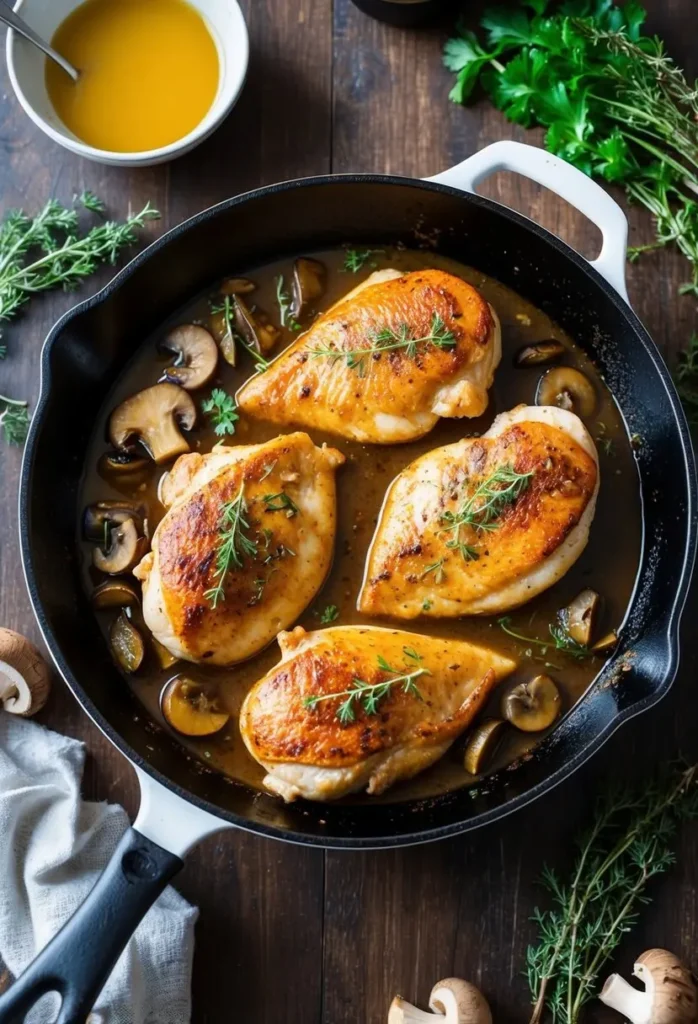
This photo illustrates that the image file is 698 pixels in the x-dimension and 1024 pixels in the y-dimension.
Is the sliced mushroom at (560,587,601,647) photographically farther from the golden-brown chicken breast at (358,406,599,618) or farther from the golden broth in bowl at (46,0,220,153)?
the golden broth in bowl at (46,0,220,153)

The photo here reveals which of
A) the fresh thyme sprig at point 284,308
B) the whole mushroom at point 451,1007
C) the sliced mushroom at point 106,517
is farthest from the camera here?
the fresh thyme sprig at point 284,308

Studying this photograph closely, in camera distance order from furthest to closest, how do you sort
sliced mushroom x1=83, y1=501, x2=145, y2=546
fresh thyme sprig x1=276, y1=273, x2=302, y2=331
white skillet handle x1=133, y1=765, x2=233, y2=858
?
fresh thyme sprig x1=276, y1=273, x2=302, y2=331
sliced mushroom x1=83, y1=501, x2=145, y2=546
white skillet handle x1=133, y1=765, x2=233, y2=858

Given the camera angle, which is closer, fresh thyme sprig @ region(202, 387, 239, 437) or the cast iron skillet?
Result: the cast iron skillet

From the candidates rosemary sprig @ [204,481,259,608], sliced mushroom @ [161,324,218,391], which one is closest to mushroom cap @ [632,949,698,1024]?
rosemary sprig @ [204,481,259,608]

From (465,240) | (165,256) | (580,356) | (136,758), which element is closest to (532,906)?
(136,758)

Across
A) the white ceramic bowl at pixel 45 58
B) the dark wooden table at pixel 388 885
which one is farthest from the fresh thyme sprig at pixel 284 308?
the white ceramic bowl at pixel 45 58

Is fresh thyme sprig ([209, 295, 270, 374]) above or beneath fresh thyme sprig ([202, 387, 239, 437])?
above

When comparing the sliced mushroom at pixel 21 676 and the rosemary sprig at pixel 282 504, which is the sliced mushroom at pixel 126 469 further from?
the sliced mushroom at pixel 21 676
